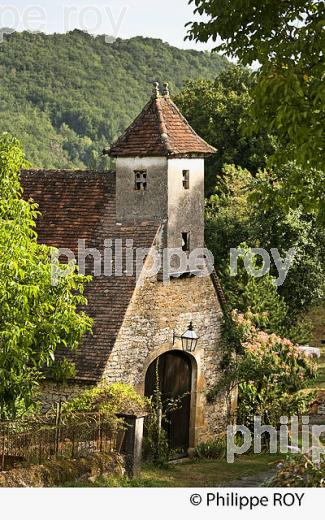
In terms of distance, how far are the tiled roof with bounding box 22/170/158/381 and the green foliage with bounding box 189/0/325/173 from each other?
21.9ft

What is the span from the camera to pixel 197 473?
22312mm

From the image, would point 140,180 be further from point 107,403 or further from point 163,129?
point 107,403

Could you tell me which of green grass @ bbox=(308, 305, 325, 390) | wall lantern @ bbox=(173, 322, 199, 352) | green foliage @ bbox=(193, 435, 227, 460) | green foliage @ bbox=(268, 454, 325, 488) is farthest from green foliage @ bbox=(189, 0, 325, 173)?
green grass @ bbox=(308, 305, 325, 390)

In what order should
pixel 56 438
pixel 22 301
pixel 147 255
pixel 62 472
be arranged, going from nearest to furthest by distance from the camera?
pixel 62 472 < pixel 22 301 < pixel 56 438 < pixel 147 255

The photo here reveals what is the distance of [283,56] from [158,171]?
8.10 metres

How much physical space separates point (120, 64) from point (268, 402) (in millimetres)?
38091

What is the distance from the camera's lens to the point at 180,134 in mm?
24391

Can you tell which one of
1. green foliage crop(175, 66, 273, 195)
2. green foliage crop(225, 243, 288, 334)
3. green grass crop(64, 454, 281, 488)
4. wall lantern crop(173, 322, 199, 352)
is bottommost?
green grass crop(64, 454, 281, 488)

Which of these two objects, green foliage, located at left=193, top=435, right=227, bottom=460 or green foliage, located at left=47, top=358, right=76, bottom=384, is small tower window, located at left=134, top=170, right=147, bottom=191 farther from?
green foliage, located at left=193, top=435, right=227, bottom=460

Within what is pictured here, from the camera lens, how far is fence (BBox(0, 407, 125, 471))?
59.6 feet

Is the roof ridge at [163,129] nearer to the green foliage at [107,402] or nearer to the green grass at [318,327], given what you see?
the green foliage at [107,402]

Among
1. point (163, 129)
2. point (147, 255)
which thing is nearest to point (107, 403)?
point (147, 255)

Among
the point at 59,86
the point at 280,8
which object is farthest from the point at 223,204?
the point at 280,8

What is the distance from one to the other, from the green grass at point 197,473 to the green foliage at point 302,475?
3626 millimetres
